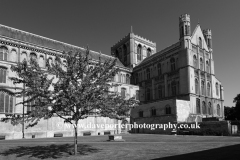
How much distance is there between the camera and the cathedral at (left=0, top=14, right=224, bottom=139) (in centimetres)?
4041

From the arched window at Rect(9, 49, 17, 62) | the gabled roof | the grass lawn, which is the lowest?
the grass lawn

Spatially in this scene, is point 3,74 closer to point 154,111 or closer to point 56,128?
point 56,128

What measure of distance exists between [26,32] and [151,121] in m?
35.3

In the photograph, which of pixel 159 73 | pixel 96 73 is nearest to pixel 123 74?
pixel 159 73

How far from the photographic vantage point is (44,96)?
14664 mm

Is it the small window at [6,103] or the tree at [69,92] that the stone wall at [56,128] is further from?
the tree at [69,92]

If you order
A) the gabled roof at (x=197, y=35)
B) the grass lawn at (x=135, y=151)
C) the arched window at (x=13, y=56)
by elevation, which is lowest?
the grass lawn at (x=135, y=151)

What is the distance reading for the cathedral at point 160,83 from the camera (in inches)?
1591

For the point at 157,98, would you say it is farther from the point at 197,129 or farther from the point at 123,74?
the point at 197,129

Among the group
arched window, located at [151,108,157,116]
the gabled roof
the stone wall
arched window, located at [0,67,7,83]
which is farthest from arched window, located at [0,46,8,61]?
the gabled roof

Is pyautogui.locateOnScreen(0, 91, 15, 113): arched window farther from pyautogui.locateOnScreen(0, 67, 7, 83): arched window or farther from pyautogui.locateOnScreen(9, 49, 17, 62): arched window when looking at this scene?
pyautogui.locateOnScreen(9, 49, 17, 62): arched window

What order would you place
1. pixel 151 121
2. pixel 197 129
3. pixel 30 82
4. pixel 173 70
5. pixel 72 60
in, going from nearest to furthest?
pixel 30 82 < pixel 72 60 < pixel 197 129 < pixel 151 121 < pixel 173 70

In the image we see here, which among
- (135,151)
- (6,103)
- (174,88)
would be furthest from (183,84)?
(6,103)

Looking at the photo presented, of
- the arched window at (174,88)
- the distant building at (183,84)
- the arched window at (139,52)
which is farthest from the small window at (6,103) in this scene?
the arched window at (139,52)
